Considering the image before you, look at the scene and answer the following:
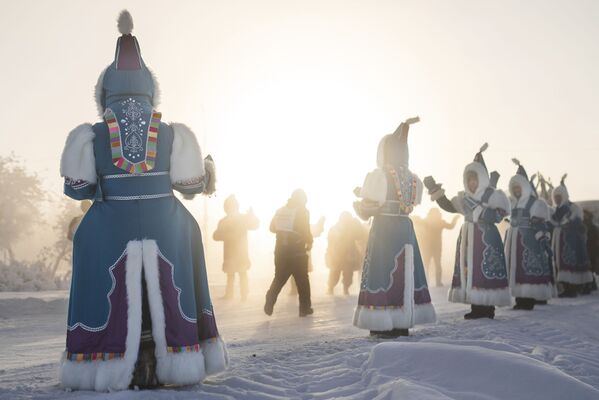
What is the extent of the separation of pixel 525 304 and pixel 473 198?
285 centimetres

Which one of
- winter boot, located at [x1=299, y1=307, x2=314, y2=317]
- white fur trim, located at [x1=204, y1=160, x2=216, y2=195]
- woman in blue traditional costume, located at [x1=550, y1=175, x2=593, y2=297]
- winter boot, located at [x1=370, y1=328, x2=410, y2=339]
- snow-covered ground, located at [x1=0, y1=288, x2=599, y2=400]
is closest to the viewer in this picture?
snow-covered ground, located at [x1=0, y1=288, x2=599, y2=400]

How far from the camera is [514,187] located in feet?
36.9

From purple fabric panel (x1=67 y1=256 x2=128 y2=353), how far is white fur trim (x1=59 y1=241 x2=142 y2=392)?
4 centimetres

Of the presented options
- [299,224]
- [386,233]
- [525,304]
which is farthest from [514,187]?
[386,233]

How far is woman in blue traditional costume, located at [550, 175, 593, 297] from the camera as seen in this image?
13898 millimetres

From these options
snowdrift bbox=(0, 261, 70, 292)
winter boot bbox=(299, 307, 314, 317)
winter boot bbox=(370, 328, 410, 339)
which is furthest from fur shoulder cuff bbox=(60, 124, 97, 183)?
snowdrift bbox=(0, 261, 70, 292)

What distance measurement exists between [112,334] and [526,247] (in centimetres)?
867

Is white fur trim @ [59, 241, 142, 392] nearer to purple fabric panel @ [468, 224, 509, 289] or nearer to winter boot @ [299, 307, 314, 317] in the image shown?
purple fabric panel @ [468, 224, 509, 289]

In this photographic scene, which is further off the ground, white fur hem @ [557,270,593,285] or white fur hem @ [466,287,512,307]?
white fur hem @ [557,270,593,285]

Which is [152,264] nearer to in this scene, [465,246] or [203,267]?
[203,267]

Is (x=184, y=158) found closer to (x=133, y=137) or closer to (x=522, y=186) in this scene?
(x=133, y=137)

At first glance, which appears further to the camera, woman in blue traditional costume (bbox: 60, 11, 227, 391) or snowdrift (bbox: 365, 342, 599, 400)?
woman in blue traditional costume (bbox: 60, 11, 227, 391)

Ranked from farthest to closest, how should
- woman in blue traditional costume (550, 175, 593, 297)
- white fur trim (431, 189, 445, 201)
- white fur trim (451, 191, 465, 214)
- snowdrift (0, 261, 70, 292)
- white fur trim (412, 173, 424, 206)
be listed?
snowdrift (0, 261, 70, 292)
woman in blue traditional costume (550, 175, 593, 297)
white fur trim (451, 191, 465, 214)
white fur trim (431, 189, 445, 201)
white fur trim (412, 173, 424, 206)

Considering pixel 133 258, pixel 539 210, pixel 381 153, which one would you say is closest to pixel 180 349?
pixel 133 258
